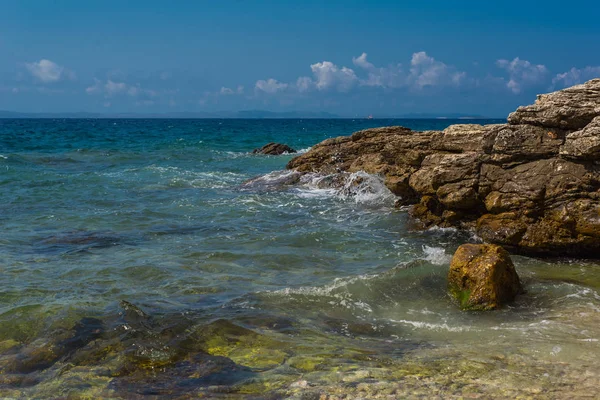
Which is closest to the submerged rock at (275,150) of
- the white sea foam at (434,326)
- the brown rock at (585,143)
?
the brown rock at (585,143)

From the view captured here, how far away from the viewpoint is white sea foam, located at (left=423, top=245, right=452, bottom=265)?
37.7ft

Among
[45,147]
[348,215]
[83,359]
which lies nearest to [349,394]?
[83,359]

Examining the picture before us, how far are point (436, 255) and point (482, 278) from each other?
287 cm

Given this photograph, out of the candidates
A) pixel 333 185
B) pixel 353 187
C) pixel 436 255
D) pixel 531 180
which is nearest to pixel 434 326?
pixel 436 255

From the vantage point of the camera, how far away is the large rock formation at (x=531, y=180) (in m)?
11.5

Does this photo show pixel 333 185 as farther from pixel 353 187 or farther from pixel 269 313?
pixel 269 313

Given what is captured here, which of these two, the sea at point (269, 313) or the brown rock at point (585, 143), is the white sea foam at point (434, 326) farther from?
the brown rock at point (585, 143)

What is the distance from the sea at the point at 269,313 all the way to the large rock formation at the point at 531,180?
572 mm

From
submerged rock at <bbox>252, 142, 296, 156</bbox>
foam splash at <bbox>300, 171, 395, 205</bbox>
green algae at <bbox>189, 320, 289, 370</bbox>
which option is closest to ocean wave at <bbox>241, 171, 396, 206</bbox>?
foam splash at <bbox>300, 171, 395, 205</bbox>

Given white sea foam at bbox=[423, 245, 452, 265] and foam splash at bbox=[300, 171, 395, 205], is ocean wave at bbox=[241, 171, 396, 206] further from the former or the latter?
white sea foam at bbox=[423, 245, 452, 265]

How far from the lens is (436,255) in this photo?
39.0 ft

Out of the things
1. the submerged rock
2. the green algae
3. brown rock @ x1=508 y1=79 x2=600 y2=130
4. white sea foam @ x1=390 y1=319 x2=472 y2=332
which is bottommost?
the green algae

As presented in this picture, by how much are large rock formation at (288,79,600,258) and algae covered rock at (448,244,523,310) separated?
109 inches

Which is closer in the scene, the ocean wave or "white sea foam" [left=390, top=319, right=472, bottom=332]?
"white sea foam" [left=390, top=319, right=472, bottom=332]
